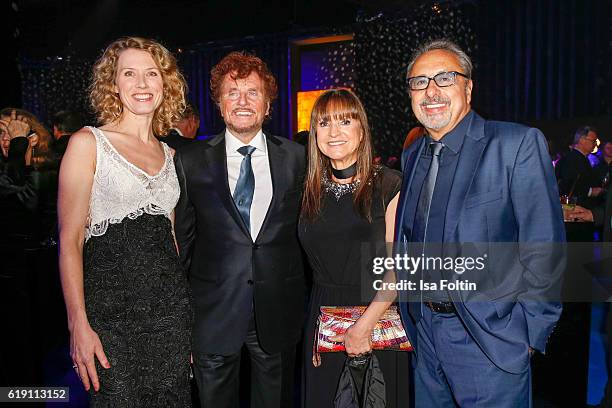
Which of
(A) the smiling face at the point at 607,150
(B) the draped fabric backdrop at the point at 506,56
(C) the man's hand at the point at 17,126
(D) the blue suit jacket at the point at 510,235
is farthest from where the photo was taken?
(B) the draped fabric backdrop at the point at 506,56

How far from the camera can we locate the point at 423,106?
2004mm

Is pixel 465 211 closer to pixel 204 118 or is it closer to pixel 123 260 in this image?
pixel 123 260

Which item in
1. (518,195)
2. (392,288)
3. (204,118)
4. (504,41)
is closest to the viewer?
(518,195)

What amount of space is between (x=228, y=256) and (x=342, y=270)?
51 cm

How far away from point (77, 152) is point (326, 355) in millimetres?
1321

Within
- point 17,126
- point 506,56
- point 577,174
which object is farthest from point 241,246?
point 506,56

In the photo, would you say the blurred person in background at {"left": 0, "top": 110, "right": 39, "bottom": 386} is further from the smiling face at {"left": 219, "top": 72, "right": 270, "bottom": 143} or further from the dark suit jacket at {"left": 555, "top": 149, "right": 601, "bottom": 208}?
the dark suit jacket at {"left": 555, "top": 149, "right": 601, "bottom": 208}

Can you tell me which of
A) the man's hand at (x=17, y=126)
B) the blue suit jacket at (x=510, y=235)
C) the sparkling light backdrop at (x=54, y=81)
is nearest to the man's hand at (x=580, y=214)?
the blue suit jacket at (x=510, y=235)

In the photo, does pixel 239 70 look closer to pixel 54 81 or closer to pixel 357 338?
pixel 357 338

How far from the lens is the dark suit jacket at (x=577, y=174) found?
19.9 feet

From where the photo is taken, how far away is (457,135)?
1.93 meters

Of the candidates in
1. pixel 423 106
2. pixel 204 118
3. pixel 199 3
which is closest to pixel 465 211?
pixel 423 106

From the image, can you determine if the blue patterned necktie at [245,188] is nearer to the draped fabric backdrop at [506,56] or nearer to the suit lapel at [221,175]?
the suit lapel at [221,175]

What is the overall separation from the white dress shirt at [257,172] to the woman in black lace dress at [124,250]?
1.03ft
